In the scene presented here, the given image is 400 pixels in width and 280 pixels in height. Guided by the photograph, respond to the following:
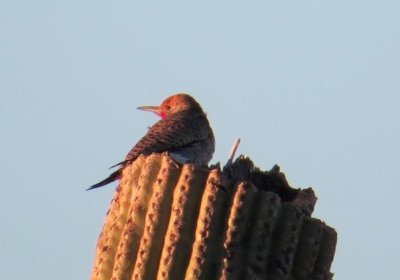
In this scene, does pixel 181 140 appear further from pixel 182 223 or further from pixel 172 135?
pixel 182 223

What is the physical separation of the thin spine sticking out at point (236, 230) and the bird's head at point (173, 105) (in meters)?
7.17

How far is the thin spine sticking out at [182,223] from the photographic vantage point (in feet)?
18.5

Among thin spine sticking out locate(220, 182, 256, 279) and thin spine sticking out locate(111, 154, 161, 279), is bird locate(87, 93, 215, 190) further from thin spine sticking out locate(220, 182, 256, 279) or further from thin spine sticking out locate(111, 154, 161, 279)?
thin spine sticking out locate(220, 182, 256, 279)

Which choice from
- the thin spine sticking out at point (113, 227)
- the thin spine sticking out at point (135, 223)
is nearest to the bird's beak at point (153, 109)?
the thin spine sticking out at point (113, 227)

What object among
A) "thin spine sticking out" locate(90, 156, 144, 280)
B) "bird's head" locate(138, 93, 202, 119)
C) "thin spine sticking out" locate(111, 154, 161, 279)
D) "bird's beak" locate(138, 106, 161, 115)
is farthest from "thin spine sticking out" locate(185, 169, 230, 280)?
"bird's beak" locate(138, 106, 161, 115)

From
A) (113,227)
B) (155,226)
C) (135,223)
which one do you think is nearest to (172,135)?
(113,227)

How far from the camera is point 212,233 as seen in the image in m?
5.63

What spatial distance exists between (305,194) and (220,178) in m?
0.68

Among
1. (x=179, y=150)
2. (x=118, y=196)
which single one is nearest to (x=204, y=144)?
(x=179, y=150)

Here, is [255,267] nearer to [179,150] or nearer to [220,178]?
[220,178]

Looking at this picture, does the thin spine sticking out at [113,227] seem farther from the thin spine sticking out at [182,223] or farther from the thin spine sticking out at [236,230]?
the thin spine sticking out at [236,230]

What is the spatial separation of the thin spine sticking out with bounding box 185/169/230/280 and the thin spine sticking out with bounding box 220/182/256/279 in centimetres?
5

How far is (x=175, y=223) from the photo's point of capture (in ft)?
18.7

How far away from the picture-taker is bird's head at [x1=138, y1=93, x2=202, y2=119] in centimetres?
1288
